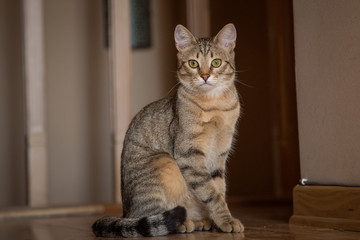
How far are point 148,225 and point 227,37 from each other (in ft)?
2.84

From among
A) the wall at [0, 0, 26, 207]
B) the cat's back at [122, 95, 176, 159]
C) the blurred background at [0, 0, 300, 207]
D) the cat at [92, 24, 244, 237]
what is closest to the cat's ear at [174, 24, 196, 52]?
the cat at [92, 24, 244, 237]

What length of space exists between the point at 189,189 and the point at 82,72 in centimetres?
264

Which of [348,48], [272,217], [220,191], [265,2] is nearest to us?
[348,48]

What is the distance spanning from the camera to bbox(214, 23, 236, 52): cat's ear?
93.6 inches

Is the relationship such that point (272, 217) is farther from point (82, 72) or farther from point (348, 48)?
point (82, 72)

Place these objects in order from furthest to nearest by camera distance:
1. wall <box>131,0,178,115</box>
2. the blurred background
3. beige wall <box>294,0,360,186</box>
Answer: wall <box>131,0,178,115</box>
the blurred background
beige wall <box>294,0,360,186</box>

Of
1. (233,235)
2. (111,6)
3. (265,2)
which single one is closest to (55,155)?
(111,6)

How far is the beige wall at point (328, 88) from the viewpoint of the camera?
215 cm

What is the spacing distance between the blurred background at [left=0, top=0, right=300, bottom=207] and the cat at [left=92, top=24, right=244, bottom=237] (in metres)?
2.03

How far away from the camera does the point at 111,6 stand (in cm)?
351

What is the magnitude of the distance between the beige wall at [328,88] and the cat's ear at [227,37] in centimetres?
28

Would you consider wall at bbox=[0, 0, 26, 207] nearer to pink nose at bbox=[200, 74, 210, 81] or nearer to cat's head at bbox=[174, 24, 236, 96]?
cat's head at bbox=[174, 24, 236, 96]

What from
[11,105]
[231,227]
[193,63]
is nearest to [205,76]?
[193,63]

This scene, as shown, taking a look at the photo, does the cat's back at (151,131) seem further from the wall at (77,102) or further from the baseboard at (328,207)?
the wall at (77,102)
